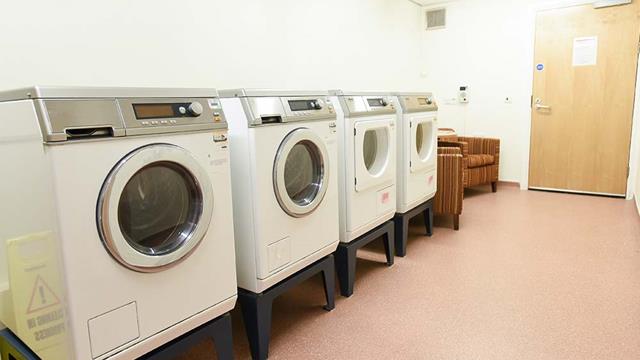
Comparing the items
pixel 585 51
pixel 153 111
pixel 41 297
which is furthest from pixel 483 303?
pixel 585 51

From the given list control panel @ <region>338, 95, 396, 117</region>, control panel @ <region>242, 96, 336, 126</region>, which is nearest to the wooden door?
control panel @ <region>338, 95, 396, 117</region>

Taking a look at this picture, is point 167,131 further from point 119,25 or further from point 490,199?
point 490,199

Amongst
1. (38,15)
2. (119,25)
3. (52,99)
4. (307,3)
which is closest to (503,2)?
(307,3)

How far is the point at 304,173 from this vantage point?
2084mm

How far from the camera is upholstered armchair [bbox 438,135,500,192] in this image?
4.45 metres

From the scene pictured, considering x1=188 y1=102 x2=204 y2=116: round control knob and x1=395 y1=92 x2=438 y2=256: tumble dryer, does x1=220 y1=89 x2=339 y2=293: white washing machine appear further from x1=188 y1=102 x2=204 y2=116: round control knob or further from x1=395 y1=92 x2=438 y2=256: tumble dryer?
x1=395 y1=92 x2=438 y2=256: tumble dryer

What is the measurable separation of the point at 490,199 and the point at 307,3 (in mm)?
2737

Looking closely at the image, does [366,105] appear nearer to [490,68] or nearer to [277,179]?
[277,179]

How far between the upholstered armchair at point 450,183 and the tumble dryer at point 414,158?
148 mm

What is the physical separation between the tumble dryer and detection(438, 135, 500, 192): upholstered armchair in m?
1.01

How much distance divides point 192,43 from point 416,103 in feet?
4.95

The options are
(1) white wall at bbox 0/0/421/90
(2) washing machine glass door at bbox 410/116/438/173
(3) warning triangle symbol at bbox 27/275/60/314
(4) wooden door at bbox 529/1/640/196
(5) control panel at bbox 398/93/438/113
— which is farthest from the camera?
(4) wooden door at bbox 529/1/640/196

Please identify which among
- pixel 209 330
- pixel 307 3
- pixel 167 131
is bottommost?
pixel 209 330

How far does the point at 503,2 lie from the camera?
4820 mm
